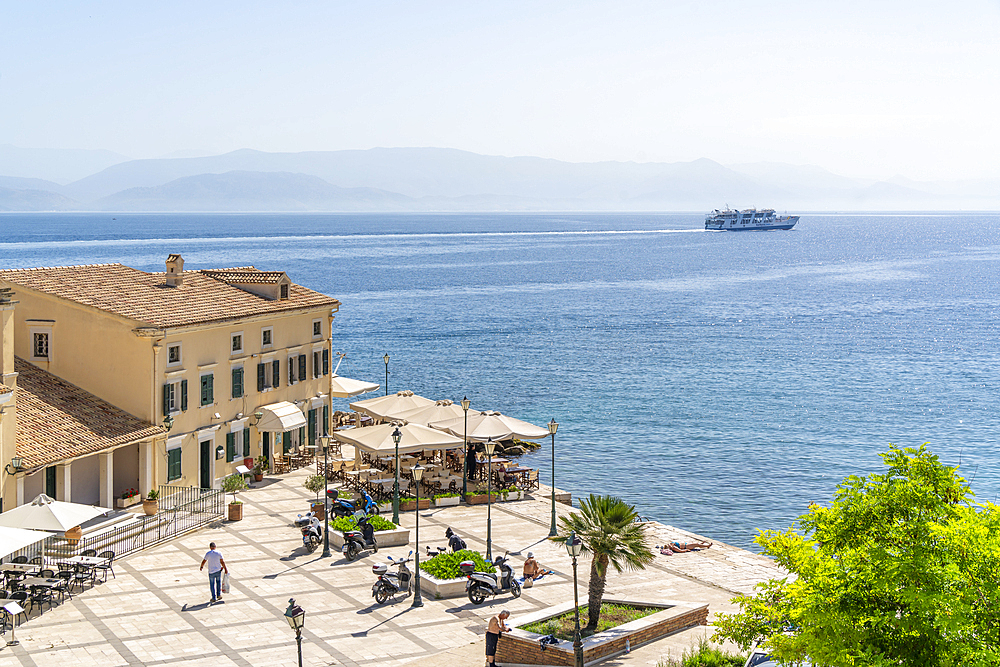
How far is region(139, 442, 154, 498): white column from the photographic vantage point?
31.5m

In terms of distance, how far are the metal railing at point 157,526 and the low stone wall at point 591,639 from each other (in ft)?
38.1

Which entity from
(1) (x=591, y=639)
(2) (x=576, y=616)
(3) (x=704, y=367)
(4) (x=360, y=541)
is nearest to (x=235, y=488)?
(4) (x=360, y=541)

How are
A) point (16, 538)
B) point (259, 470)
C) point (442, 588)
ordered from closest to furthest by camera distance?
point (16, 538), point (442, 588), point (259, 470)

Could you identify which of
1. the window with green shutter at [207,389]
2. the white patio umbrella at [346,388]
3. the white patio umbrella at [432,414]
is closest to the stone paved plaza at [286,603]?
the window with green shutter at [207,389]

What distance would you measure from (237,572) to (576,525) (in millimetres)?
9519

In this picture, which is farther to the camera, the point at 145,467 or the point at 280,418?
the point at 280,418

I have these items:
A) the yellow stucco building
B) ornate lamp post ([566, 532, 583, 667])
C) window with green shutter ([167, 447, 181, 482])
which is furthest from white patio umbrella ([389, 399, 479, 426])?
ornate lamp post ([566, 532, 583, 667])

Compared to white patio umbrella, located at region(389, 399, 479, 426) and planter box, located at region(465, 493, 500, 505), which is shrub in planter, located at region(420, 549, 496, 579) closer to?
planter box, located at region(465, 493, 500, 505)

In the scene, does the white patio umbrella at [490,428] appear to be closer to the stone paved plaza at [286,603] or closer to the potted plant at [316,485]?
the stone paved plaza at [286,603]

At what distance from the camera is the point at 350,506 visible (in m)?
30.0

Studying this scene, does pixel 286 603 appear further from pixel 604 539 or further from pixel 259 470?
pixel 259 470

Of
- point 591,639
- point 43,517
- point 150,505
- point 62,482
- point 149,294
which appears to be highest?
point 149,294

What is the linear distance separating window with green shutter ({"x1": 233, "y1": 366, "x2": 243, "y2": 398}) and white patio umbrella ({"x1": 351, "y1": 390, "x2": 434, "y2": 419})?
15.2 ft

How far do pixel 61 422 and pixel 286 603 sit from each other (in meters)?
10.8
